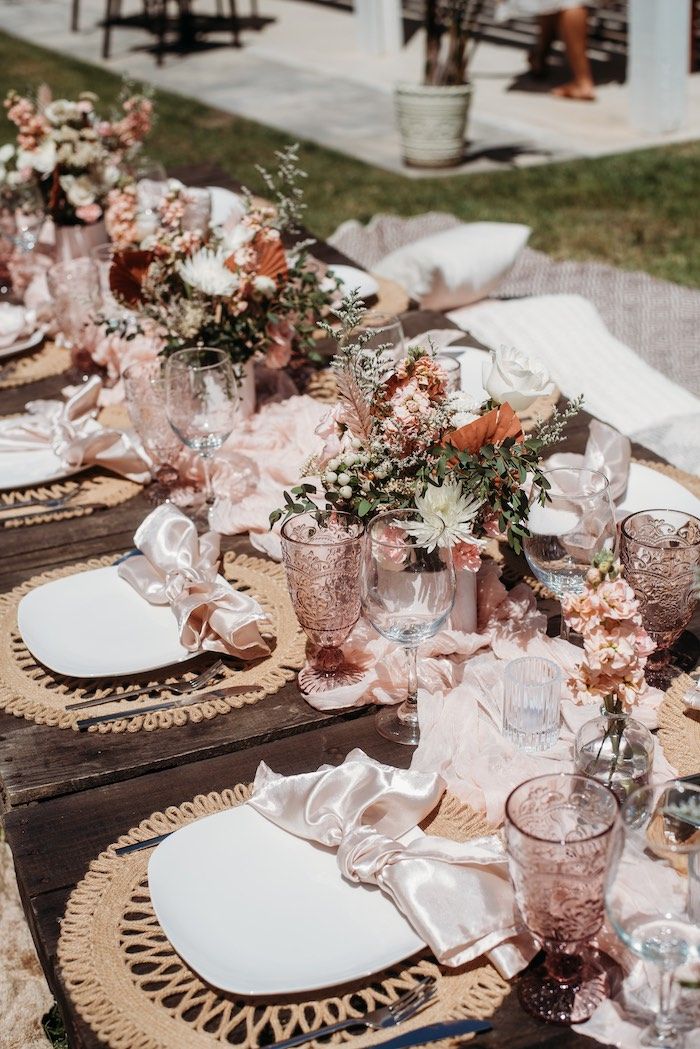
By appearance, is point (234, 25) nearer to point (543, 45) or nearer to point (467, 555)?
point (543, 45)

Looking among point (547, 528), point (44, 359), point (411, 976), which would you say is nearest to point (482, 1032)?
point (411, 976)

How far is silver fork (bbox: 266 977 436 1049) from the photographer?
1183 mm

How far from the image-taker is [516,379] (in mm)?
1649

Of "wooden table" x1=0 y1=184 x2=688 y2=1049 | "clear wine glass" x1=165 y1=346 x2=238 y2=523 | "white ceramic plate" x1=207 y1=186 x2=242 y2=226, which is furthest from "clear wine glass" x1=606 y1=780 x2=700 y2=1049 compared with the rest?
"white ceramic plate" x1=207 y1=186 x2=242 y2=226

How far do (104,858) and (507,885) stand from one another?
46cm

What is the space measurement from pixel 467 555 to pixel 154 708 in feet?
1.54

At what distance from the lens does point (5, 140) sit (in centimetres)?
875

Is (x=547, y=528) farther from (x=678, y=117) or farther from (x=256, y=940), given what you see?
(x=678, y=117)

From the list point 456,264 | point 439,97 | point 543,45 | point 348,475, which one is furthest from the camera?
point 543,45

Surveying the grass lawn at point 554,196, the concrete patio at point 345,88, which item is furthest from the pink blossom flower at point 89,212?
the concrete patio at point 345,88

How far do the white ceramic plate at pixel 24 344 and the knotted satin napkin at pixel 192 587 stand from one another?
3.74 ft

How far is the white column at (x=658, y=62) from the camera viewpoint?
22.7 ft

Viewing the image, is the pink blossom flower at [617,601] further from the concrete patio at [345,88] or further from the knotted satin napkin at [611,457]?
the concrete patio at [345,88]

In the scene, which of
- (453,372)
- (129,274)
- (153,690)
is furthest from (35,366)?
(153,690)
